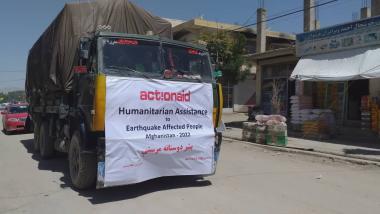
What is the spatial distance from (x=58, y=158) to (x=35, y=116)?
7.30ft

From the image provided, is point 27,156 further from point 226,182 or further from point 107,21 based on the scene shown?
point 226,182

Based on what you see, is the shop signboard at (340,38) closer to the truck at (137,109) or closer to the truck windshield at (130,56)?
the truck at (137,109)

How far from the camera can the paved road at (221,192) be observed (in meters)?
5.95

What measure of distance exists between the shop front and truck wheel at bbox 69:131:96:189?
9.18 metres

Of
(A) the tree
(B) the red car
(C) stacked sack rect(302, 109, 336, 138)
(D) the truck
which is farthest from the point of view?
(B) the red car

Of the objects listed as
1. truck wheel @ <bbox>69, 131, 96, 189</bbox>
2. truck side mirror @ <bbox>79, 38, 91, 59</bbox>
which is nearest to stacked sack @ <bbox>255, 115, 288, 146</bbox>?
truck wheel @ <bbox>69, 131, 96, 189</bbox>

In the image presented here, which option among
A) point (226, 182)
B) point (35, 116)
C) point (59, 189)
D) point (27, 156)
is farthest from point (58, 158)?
point (226, 182)

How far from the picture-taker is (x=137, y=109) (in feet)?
21.2

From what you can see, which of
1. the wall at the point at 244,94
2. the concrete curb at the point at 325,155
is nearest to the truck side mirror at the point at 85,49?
the concrete curb at the point at 325,155

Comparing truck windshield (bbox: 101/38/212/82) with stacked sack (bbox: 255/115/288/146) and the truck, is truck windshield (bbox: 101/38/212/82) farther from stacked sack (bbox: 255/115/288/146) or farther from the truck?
stacked sack (bbox: 255/115/288/146)

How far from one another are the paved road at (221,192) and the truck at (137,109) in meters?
0.36

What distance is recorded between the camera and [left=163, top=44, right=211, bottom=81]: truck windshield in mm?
7109

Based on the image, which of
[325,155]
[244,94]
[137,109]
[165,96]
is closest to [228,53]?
[325,155]

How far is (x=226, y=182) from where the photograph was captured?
760 cm
